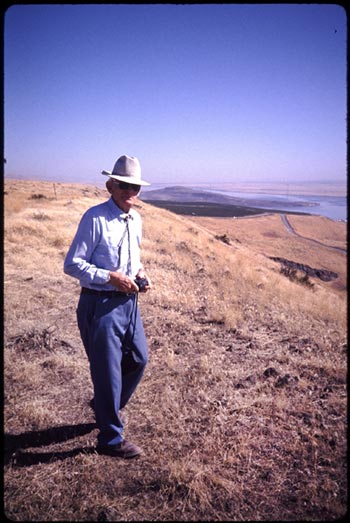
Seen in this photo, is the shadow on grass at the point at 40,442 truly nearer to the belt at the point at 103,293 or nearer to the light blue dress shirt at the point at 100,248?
the belt at the point at 103,293

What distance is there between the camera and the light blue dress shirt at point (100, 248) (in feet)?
8.08

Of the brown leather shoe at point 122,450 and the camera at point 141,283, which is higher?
the camera at point 141,283

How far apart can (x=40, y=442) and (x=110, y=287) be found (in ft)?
5.35

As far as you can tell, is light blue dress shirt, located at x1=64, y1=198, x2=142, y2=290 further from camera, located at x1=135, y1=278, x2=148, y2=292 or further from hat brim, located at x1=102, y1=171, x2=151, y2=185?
hat brim, located at x1=102, y1=171, x2=151, y2=185

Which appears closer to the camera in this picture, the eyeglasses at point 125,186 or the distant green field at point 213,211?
the eyeglasses at point 125,186

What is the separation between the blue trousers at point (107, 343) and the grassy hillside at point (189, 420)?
1.27ft

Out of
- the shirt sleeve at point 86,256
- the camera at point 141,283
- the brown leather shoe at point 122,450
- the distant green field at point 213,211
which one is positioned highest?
the distant green field at point 213,211

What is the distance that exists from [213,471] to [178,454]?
1.12 feet

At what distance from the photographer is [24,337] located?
4750 millimetres

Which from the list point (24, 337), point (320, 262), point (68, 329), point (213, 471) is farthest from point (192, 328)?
point (320, 262)

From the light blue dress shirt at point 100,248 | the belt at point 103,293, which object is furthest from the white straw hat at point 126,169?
the belt at point 103,293

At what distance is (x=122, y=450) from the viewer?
109 inches

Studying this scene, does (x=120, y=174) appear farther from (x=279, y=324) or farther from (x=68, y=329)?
(x=279, y=324)

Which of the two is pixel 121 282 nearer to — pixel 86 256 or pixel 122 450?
pixel 86 256
